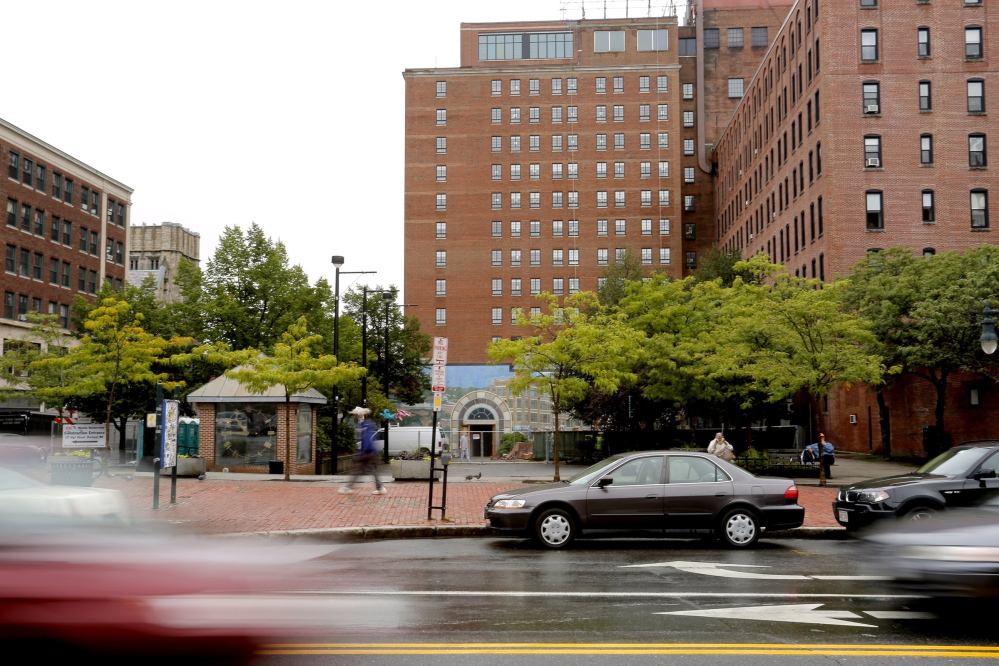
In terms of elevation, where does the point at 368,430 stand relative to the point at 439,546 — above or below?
above

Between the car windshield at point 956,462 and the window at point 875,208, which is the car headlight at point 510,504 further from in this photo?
the window at point 875,208

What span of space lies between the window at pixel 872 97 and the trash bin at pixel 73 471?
44.2m

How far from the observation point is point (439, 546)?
13.1m

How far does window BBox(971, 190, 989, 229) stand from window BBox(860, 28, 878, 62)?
9.34m

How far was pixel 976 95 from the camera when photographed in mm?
48594

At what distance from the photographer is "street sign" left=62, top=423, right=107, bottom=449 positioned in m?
26.1

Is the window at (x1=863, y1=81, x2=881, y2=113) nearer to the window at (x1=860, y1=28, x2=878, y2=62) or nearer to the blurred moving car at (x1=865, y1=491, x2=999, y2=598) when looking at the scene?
the window at (x1=860, y1=28, x2=878, y2=62)

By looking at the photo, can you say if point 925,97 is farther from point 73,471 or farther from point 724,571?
point 73,471

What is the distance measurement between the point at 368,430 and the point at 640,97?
73.7 m

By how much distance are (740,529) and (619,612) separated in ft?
17.4

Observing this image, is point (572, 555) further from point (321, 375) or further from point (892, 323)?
point (892, 323)

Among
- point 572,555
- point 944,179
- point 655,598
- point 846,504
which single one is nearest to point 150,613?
point 655,598

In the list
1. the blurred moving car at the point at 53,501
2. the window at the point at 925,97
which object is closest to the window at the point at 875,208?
the window at the point at 925,97

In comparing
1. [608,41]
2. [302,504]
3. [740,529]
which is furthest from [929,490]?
[608,41]
